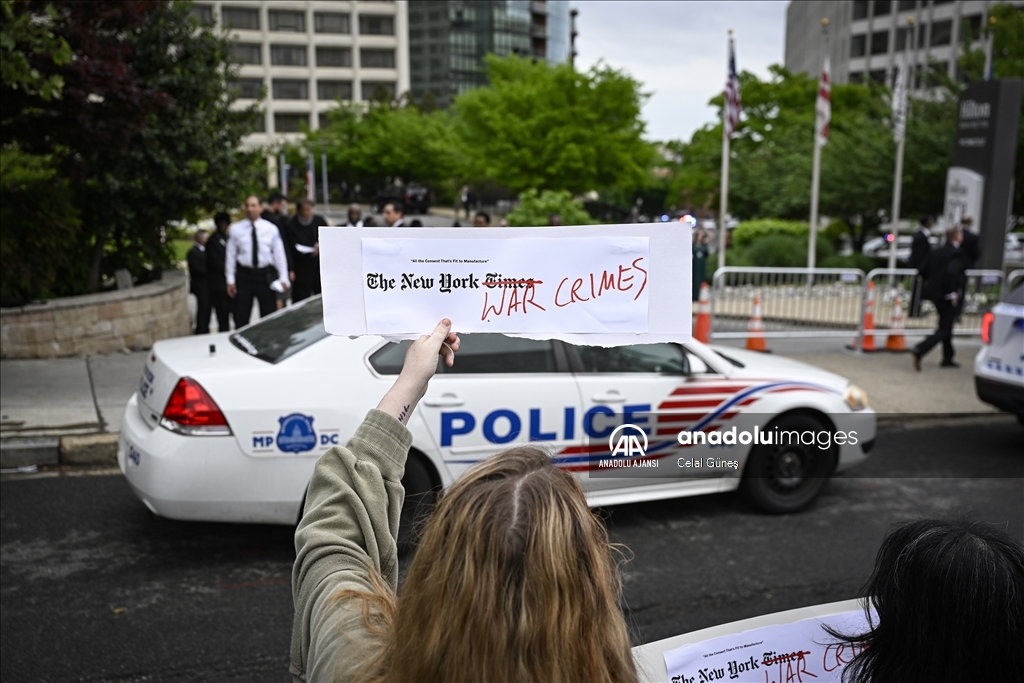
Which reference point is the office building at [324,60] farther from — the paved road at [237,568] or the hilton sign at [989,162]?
the paved road at [237,568]

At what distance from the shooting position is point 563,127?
28.5 meters

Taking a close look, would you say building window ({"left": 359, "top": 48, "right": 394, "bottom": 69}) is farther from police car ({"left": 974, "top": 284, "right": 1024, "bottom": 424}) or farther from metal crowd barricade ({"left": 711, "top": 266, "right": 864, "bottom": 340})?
police car ({"left": 974, "top": 284, "right": 1024, "bottom": 424})

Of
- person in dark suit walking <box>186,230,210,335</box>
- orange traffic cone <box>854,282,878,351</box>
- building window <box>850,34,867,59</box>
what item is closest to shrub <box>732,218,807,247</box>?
orange traffic cone <box>854,282,878,351</box>

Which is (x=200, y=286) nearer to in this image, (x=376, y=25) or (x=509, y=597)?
(x=509, y=597)

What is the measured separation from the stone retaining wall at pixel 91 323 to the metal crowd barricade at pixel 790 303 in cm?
738

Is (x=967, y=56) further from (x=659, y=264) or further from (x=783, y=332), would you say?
(x=659, y=264)

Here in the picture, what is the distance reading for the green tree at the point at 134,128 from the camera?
9438 millimetres

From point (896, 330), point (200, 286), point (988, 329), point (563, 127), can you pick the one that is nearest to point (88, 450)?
point (200, 286)

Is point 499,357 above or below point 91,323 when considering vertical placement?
above

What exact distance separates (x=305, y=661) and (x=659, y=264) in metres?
1.12

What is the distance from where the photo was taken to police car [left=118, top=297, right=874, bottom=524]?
5.06m

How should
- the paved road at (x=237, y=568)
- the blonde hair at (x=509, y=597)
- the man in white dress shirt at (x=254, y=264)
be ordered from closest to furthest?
the blonde hair at (x=509, y=597), the paved road at (x=237, y=568), the man in white dress shirt at (x=254, y=264)

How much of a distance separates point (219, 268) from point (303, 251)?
1.00 meters

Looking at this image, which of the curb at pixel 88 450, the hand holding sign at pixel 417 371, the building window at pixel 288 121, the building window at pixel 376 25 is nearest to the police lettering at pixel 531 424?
the curb at pixel 88 450
